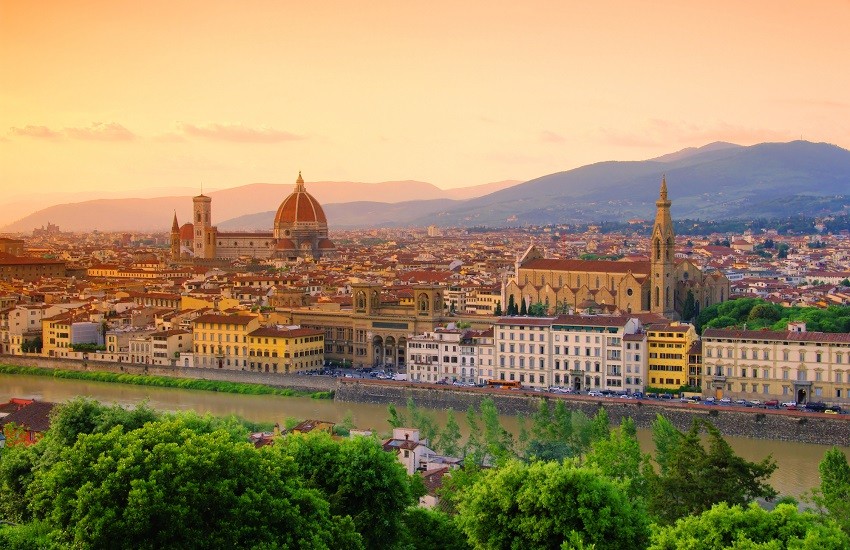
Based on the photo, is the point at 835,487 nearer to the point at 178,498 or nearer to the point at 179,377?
the point at 178,498

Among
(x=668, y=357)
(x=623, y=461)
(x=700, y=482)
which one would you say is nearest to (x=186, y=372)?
(x=668, y=357)

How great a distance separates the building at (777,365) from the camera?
20.6 m

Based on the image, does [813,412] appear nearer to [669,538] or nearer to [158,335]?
[669,538]

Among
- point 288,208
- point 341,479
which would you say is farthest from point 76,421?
point 288,208

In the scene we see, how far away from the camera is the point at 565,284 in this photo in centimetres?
3319

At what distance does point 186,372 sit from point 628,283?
36.0ft

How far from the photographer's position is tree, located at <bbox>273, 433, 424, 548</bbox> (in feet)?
33.1

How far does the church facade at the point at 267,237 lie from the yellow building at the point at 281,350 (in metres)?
30.0

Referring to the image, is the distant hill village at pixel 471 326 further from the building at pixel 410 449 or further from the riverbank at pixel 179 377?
the building at pixel 410 449

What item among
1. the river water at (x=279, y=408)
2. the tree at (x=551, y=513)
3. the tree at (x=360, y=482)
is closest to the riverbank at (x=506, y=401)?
the river water at (x=279, y=408)

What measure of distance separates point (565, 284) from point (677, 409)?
12847 millimetres

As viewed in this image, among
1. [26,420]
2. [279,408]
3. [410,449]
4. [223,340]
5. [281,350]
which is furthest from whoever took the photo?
[223,340]

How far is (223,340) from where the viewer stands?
2633 cm

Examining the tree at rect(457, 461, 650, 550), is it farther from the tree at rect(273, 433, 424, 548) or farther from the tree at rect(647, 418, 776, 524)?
the tree at rect(647, 418, 776, 524)
